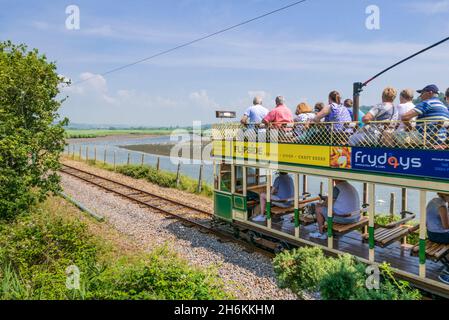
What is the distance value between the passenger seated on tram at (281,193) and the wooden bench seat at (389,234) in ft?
7.89

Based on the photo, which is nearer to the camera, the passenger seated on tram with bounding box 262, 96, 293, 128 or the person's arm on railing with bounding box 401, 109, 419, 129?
the person's arm on railing with bounding box 401, 109, 419, 129

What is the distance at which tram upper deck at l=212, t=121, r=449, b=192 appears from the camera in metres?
6.07

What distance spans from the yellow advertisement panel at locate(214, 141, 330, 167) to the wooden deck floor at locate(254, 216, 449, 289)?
1837mm

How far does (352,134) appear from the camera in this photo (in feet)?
24.6

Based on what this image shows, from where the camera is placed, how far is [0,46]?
12430mm

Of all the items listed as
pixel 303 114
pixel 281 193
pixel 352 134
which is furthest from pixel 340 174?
pixel 281 193

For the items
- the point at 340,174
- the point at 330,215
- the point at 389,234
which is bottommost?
the point at 389,234

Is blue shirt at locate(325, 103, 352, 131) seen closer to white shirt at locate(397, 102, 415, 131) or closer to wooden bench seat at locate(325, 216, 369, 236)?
white shirt at locate(397, 102, 415, 131)

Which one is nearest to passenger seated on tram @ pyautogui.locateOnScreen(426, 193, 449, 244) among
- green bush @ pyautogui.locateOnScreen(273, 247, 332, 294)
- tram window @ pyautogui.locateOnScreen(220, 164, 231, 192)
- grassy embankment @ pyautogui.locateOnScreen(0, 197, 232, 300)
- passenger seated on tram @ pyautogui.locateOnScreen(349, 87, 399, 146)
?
passenger seated on tram @ pyautogui.locateOnScreen(349, 87, 399, 146)

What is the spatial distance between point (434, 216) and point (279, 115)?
4.10 m

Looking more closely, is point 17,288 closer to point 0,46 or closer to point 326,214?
point 326,214

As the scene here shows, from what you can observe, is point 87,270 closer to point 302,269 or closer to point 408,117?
point 302,269
